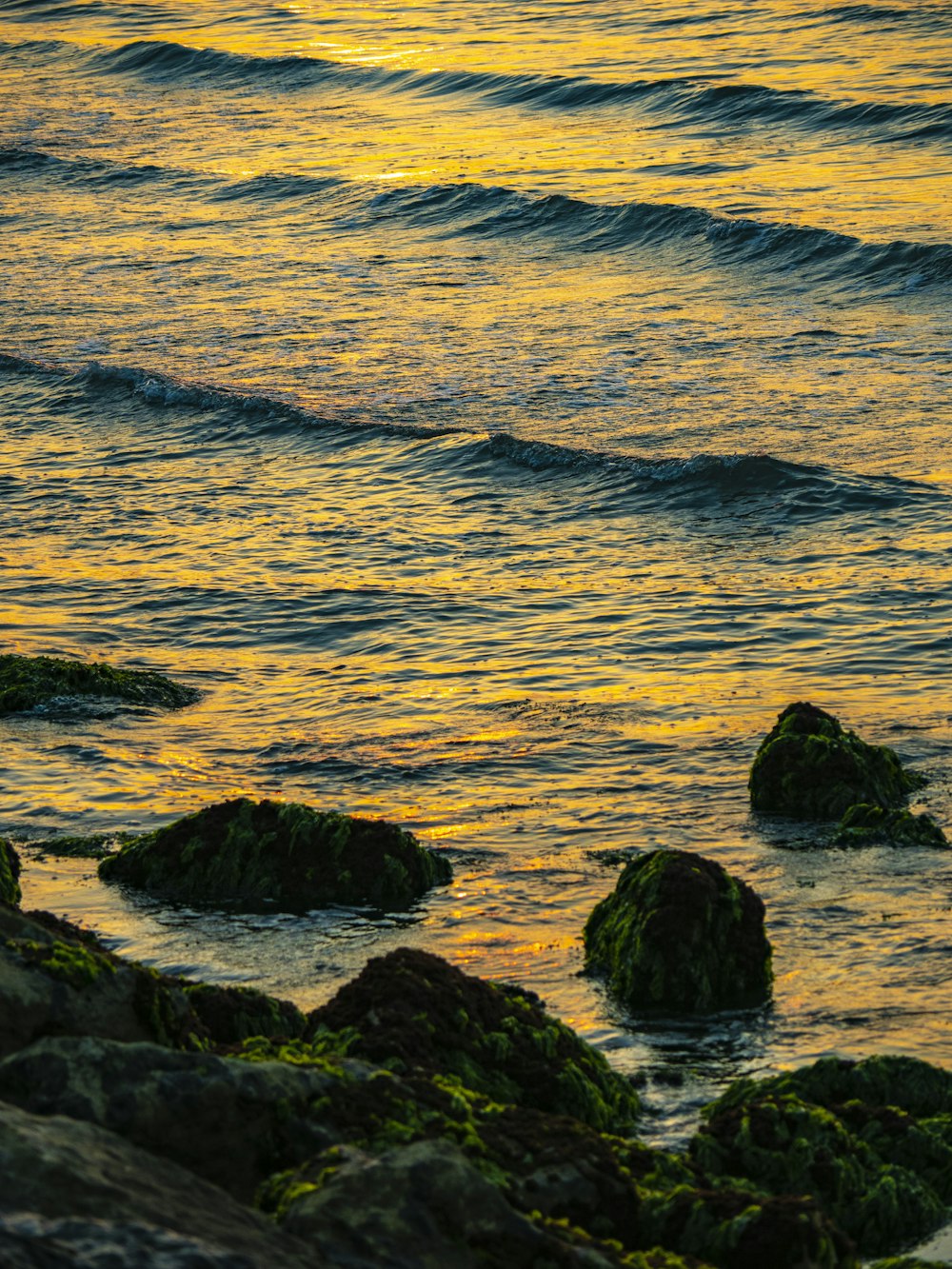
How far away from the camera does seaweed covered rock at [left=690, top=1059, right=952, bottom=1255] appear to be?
216 inches

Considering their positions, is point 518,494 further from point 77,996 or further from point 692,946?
point 77,996

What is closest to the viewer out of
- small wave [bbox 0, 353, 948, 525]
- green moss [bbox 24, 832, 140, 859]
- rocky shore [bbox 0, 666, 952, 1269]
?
rocky shore [bbox 0, 666, 952, 1269]

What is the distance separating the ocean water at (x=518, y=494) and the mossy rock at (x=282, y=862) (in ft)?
0.56

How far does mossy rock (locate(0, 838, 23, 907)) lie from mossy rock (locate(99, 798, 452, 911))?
622 mm

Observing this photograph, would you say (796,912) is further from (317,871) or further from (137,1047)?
(137,1047)

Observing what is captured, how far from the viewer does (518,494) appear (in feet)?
52.7

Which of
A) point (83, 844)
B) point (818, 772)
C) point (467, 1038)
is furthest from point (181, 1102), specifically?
point (818, 772)

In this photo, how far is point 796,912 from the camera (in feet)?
26.5

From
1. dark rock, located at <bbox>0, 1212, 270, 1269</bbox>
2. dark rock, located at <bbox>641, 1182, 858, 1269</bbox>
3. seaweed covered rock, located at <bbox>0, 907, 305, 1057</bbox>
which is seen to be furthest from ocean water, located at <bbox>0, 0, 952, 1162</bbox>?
dark rock, located at <bbox>0, 1212, 270, 1269</bbox>

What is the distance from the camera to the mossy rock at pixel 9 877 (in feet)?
25.0

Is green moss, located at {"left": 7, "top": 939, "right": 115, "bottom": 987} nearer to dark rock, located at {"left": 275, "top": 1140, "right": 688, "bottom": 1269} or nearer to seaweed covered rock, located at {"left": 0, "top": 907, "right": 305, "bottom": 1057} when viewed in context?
seaweed covered rock, located at {"left": 0, "top": 907, "right": 305, "bottom": 1057}

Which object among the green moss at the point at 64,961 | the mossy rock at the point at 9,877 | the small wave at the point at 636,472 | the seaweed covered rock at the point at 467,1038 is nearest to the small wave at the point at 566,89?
the small wave at the point at 636,472

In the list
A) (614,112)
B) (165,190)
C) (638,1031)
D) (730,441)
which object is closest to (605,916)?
(638,1031)

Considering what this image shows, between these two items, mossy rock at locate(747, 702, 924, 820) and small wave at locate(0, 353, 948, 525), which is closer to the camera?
mossy rock at locate(747, 702, 924, 820)
